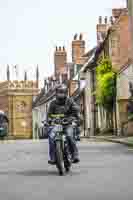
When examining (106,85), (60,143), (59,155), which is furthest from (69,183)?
(106,85)

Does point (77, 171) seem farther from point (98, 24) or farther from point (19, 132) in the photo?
point (19, 132)

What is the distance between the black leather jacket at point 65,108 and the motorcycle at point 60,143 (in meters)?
0.15

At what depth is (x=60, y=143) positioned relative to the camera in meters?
12.0

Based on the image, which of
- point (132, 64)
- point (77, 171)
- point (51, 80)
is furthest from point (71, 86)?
point (77, 171)

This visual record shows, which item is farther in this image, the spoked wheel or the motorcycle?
the spoked wheel

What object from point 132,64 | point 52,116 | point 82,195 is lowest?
point 82,195

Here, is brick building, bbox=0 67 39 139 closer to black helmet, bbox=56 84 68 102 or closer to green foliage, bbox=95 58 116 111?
green foliage, bbox=95 58 116 111

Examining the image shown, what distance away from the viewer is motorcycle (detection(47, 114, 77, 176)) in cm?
1192

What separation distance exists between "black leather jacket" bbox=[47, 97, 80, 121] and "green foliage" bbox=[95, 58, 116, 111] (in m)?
37.6

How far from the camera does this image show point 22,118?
111938 millimetres

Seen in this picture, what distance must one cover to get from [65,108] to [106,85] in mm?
38037

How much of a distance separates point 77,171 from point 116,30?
131 feet

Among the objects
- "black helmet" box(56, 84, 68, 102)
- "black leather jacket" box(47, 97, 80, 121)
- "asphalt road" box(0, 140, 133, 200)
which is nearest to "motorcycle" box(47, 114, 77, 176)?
"black leather jacket" box(47, 97, 80, 121)

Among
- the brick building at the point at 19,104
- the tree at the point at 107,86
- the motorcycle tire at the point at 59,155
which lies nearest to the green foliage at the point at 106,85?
the tree at the point at 107,86
